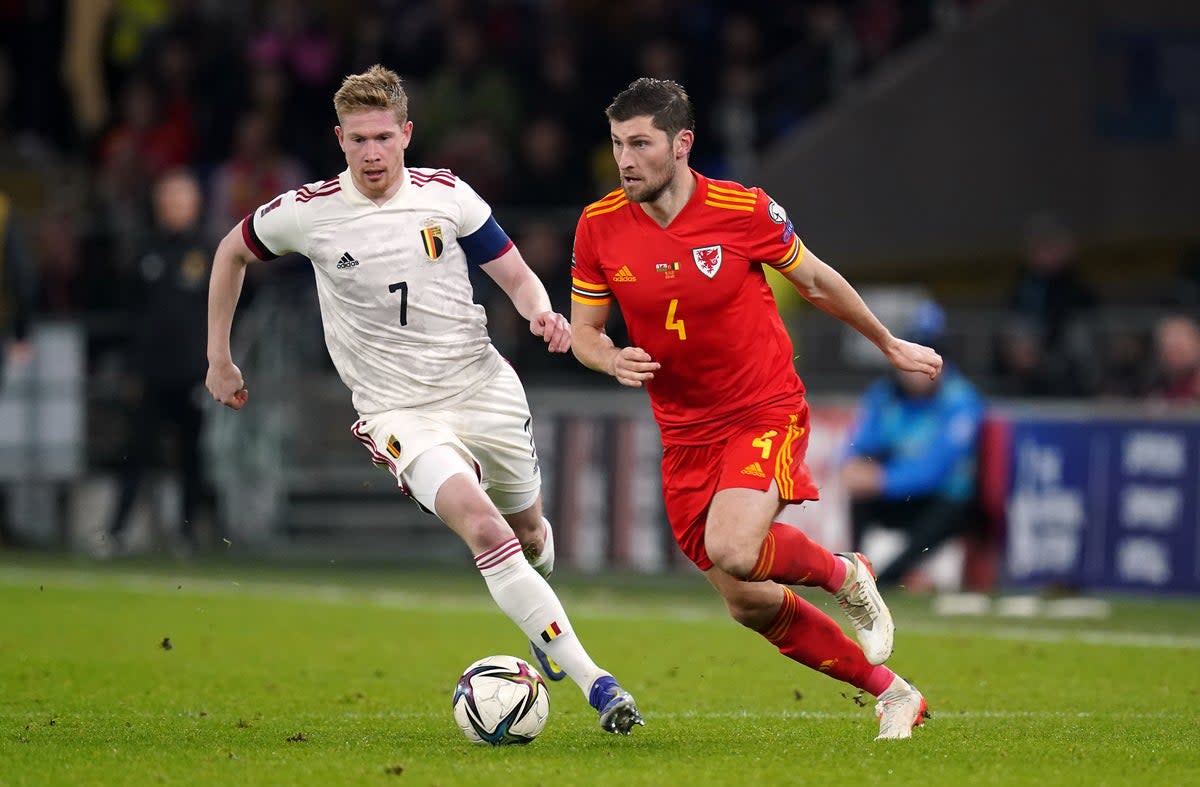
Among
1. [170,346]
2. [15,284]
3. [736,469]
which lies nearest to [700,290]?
[736,469]

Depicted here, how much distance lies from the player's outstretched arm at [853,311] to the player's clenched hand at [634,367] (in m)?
0.76

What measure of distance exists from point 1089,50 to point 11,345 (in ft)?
34.0

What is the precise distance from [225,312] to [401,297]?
0.77 metres

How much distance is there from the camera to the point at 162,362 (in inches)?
645

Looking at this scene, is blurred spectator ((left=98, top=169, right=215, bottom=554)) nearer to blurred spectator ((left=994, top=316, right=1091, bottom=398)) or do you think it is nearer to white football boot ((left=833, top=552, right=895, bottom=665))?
blurred spectator ((left=994, top=316, right=1091, bottom=398))

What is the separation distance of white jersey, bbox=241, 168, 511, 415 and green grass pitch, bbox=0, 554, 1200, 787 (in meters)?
1.39

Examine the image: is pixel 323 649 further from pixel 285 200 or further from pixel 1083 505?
pixel 1083 505

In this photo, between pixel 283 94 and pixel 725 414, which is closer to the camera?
pixel 725 414

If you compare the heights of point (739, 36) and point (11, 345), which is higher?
point (739, 36)

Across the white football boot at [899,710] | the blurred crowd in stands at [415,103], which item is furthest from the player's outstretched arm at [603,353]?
the blurred crowd in stands at [415,103]

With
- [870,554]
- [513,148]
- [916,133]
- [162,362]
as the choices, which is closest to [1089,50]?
[916,133]

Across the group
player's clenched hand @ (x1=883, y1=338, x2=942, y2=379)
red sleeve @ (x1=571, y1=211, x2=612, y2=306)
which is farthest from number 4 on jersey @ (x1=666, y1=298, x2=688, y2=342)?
player's clenched hand @ (x1=883, y1=338, x2=942, y2=379)

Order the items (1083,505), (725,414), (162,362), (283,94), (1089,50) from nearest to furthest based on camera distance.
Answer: (725,414), (1083,505), (162,362), (1089,50), (283,94)

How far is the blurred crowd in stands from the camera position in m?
18.7
